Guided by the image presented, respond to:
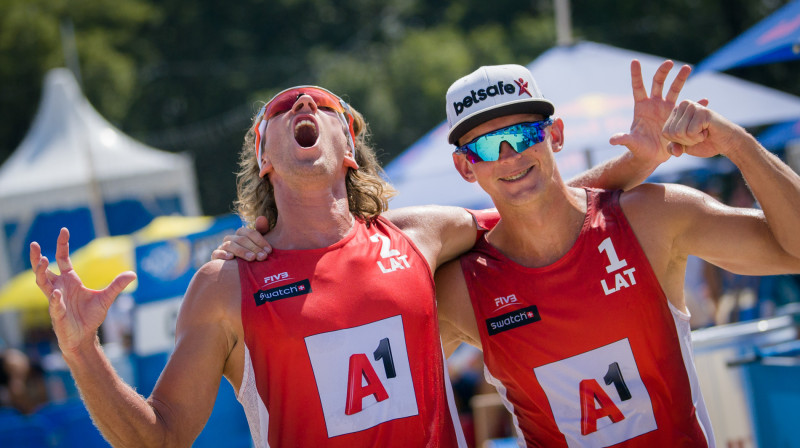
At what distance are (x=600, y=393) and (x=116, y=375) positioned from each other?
1.79 metres

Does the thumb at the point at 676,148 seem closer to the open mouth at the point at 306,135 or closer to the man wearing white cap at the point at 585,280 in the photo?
the man wearing white cap at the point at 585,280

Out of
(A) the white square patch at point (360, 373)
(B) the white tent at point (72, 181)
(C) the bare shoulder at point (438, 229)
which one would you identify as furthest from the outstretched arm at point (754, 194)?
(B) the white tent at point (72, 181)

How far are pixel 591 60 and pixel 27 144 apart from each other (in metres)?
14.3

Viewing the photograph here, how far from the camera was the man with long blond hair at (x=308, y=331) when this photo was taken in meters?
2.88

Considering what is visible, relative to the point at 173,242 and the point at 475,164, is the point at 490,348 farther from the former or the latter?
the point at 173,242

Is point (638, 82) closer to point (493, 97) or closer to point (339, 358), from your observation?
point (493, 97)

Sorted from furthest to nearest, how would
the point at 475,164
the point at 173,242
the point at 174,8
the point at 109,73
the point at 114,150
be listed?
the point at 174,8 → the point at 109,73 → the point at 114,150 → the point at 173,242 → the point at 475,164

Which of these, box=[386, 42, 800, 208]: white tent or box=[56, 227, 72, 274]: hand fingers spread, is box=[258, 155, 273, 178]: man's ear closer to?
box=[56, 227, 72, 274]: hand fingers spread

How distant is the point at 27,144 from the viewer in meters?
17.4

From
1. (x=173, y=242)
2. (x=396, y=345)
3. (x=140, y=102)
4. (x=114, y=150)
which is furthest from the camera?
(x=140, y=102)

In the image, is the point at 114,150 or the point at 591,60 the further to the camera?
the point at 114,150

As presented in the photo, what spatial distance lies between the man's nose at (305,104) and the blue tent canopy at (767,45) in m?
A: 3.18

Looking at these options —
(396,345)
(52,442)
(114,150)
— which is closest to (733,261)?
(396,345)

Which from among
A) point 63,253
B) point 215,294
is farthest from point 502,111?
point 63,253
